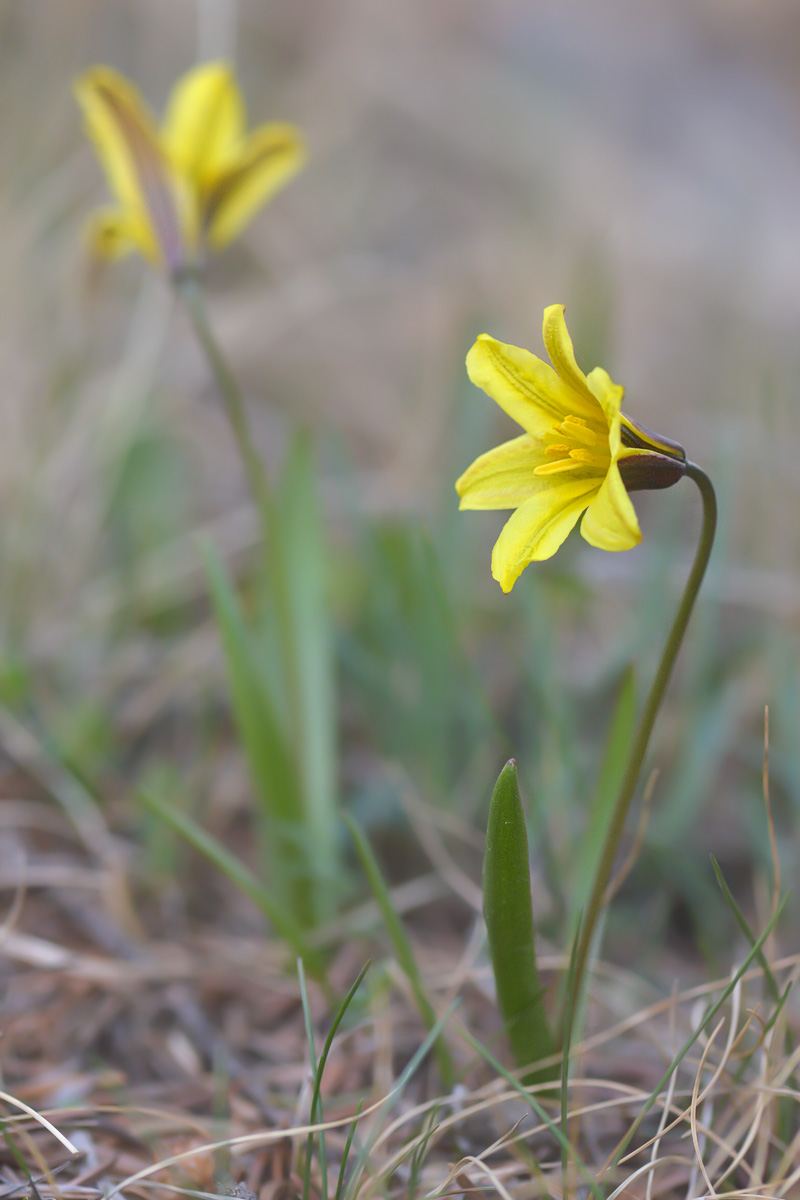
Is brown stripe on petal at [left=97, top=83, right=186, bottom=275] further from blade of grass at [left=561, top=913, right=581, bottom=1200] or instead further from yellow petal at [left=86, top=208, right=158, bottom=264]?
blade of grass at [left=561, top=913, right=581, bottom=1200]

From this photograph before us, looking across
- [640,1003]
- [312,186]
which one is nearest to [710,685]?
[640,1003]

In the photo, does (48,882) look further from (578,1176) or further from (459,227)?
(459,227)

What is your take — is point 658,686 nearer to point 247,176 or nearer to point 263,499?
point 263,499

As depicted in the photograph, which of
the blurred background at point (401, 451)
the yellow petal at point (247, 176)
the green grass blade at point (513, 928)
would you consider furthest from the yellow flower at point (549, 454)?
the yellow petal at point (247, 176)

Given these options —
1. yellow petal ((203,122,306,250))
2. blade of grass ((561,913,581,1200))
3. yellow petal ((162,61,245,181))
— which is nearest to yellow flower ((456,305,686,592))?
blade of grass ((561,913,581,1200))

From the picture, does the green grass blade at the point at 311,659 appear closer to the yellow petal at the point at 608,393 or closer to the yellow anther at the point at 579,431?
the yellow anther at the point at 579,431
